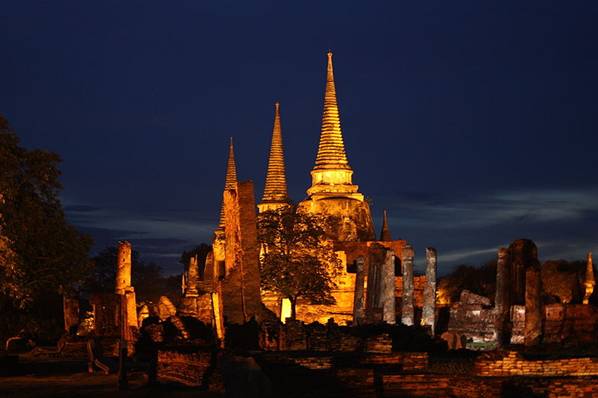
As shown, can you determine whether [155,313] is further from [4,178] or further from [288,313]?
[4,178]

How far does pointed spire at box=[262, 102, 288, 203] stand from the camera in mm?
65250

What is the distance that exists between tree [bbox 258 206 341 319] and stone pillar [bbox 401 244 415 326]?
4356 mm

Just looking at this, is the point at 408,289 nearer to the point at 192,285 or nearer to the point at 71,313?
the point at 192,285

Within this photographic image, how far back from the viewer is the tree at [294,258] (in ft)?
139

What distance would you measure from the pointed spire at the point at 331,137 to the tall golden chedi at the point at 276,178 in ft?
8.01

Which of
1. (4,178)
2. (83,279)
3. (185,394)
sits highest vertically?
(4,178)

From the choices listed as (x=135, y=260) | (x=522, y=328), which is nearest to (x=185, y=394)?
(x=522, y=328)

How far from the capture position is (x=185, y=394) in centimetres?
1595

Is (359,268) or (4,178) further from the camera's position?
(359,268)

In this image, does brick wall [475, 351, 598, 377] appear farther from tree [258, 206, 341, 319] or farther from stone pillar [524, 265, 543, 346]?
tree [258, 206, 341, 319]

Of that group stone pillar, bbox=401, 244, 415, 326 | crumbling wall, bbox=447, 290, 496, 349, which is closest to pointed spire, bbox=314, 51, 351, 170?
stone pillar, bbox=401, 244, 415, 326

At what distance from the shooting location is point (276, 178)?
66.1 meters

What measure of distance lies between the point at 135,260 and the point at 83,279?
56610mm

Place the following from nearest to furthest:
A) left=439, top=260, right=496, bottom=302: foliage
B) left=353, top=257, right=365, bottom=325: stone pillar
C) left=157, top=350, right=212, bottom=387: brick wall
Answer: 1. left=157, top=350, right=212, bottom=387: brick wall
2. left=353, top=257, right=365, bottom=325: stone pillar
3. left=439, top=260, right=496, bottom=302: foliage
